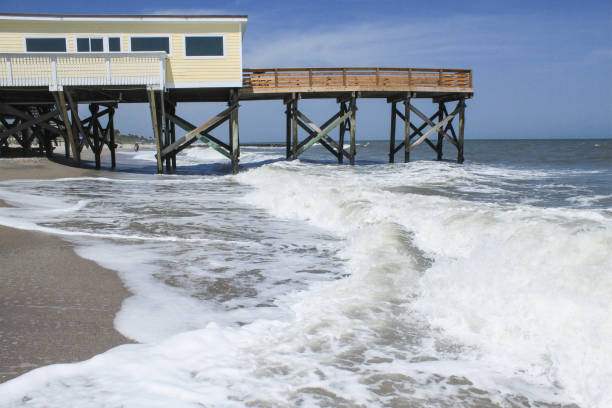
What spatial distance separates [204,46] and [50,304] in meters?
14.0

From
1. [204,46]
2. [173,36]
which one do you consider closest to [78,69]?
[173,36]

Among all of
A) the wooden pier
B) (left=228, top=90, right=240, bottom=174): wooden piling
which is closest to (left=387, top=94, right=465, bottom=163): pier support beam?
the wooden pier

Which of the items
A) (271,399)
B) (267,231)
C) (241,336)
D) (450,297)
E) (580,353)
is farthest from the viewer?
(267,231)

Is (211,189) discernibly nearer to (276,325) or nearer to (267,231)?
(267,231)

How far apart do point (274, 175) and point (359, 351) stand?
12396 millimetres

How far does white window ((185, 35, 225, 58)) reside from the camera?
15.9 metres

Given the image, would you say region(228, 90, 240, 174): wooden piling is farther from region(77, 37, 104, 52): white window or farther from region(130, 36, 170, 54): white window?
region(77, 37, 104, 52): white window

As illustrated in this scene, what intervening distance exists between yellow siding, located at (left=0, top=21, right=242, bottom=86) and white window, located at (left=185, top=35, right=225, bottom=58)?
0.14 metres

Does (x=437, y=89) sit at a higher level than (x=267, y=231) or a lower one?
higher

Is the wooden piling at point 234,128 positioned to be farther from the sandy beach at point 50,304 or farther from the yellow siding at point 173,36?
the sandy beach at point 50,304

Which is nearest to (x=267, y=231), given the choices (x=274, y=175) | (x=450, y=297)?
(x=450, y=297)

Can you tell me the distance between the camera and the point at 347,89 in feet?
61.1

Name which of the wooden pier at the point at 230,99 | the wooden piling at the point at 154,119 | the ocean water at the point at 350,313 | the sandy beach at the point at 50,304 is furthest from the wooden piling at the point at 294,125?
the sandy beach at the point at 50,304

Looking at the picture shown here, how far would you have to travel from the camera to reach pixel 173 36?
15859 mm
